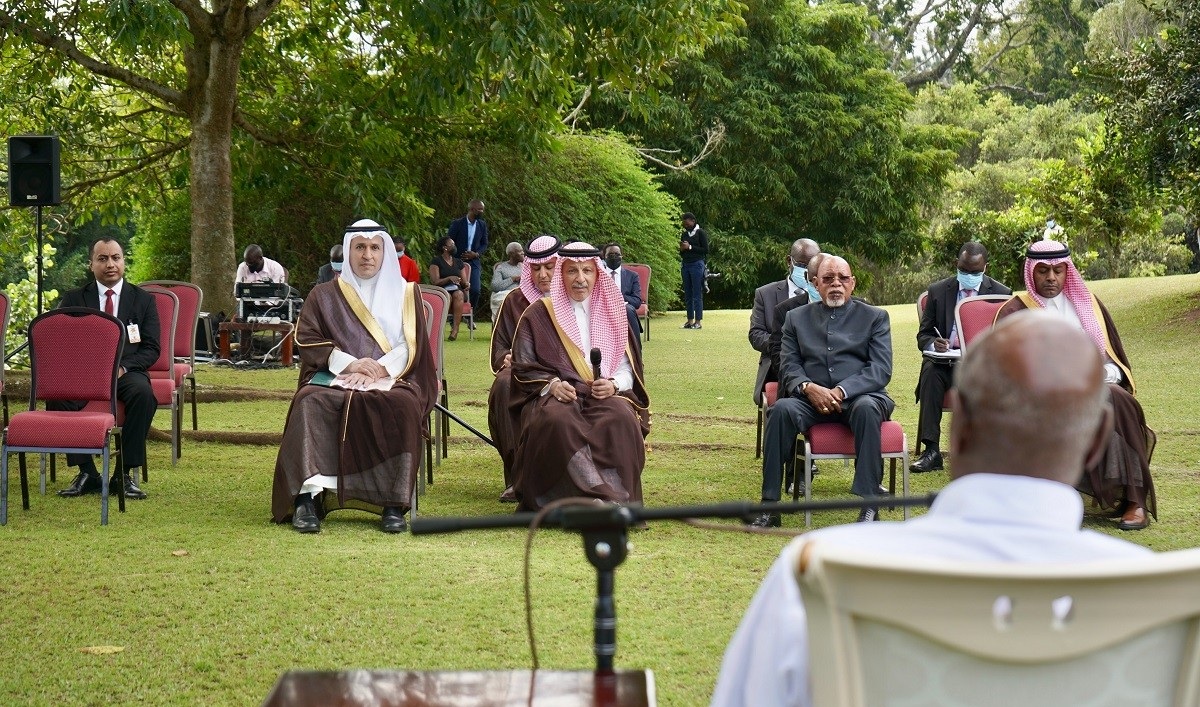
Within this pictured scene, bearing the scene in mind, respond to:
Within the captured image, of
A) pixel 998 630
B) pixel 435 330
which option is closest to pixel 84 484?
pixel 435 330

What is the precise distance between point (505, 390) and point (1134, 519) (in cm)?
380

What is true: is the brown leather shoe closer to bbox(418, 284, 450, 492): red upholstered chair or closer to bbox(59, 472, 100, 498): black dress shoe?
bbox(418, 284, 450, 492): red upholstered chair

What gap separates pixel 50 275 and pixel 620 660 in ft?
106

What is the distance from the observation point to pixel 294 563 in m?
6.45

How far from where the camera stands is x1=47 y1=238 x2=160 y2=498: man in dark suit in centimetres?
827

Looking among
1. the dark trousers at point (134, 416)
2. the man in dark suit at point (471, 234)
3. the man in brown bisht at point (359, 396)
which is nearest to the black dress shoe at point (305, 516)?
the man in brown bisht at point (359, 396)

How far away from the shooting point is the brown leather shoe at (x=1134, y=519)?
7.40m

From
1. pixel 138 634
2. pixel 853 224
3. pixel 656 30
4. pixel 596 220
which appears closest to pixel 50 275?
pixel 596 220

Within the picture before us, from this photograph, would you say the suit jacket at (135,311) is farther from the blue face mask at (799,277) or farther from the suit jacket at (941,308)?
the suit jacket at (941,308)

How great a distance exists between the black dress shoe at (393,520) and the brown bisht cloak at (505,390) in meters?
1.07

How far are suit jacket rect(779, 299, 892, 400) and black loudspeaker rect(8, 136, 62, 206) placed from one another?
6.24 m

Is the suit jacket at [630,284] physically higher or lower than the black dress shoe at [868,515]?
higher

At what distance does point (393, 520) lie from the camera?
7.34 metres

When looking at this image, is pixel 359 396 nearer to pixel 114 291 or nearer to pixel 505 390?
pixel 505 390
